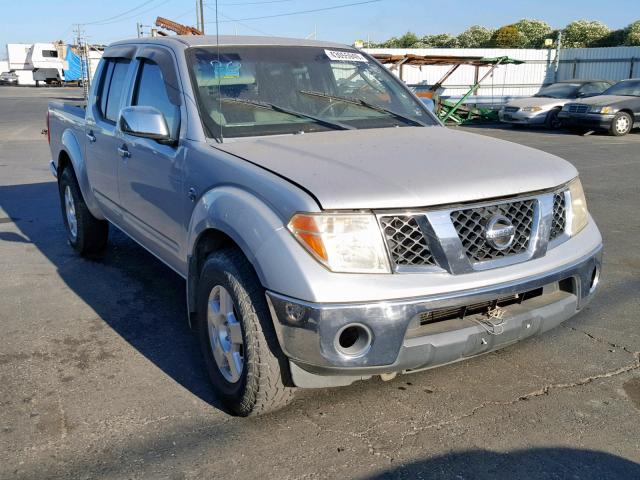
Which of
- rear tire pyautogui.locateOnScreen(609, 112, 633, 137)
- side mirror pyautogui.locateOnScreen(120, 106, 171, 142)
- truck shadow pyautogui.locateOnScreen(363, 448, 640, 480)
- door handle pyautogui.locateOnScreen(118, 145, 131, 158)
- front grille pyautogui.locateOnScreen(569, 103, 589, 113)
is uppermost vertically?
side mirror pyautogui.locateOnScreen(120, 106, 171, 142)

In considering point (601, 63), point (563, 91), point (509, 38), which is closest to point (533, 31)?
point (509, 38)

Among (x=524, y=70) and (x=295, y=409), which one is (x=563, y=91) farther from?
(x=295, y=409)

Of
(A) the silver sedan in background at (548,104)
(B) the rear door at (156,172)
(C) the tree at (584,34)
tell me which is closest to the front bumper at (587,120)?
(A) the silver sedan in background at (548,104)

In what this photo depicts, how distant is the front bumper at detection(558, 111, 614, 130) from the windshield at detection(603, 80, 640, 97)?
154cm

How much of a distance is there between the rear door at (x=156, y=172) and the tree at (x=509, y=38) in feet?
195

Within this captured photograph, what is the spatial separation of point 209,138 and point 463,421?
6.41 ft

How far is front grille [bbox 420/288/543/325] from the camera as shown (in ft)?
8.93

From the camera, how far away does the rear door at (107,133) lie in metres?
4.59

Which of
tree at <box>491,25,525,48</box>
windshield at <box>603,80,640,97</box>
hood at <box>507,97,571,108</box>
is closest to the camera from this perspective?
windshield at <box>603,80,640,97</box>

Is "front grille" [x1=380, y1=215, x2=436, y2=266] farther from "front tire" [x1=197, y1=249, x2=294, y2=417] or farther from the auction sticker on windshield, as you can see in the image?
the auction sticker on windshield

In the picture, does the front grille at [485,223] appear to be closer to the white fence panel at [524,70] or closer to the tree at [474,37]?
the white fence panel at [524,70]

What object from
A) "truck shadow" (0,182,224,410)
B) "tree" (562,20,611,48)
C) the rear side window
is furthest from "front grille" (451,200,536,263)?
"tree" (562,20,611,48)

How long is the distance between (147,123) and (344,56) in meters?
1.63

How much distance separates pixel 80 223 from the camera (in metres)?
5.65
